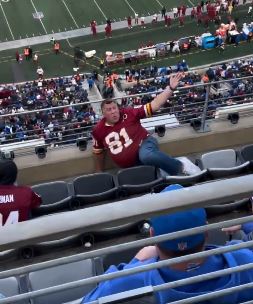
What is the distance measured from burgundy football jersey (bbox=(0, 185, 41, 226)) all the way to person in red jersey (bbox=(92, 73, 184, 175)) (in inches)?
57.7

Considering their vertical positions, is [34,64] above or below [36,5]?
below

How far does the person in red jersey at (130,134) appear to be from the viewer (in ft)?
17.0

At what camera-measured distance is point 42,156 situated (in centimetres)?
622

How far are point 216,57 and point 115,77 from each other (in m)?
5.04

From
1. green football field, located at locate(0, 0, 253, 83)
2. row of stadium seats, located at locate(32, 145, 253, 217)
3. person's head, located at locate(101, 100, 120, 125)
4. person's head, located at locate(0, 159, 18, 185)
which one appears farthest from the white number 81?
green football field, located at locate(0, 0, 253, 83)

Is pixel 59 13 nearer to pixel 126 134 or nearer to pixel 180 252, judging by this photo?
pixel 126 134

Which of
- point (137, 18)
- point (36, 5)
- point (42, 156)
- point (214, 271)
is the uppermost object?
point (36, 5)

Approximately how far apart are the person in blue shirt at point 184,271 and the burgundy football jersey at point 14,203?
6.47 feet

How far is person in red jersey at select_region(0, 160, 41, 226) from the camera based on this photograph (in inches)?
152

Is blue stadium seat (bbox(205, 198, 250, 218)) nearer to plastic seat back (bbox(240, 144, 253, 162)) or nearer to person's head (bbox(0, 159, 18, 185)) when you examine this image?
person's head (bbox(0, 159, 18, 185))

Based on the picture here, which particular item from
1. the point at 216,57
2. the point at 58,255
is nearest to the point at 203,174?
the point at 58,255

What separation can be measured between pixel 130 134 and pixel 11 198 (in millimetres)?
1729

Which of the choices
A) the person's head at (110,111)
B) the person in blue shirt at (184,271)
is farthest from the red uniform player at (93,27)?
the person in blue shirt at (184,271)

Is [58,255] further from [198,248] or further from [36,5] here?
[36,5]
